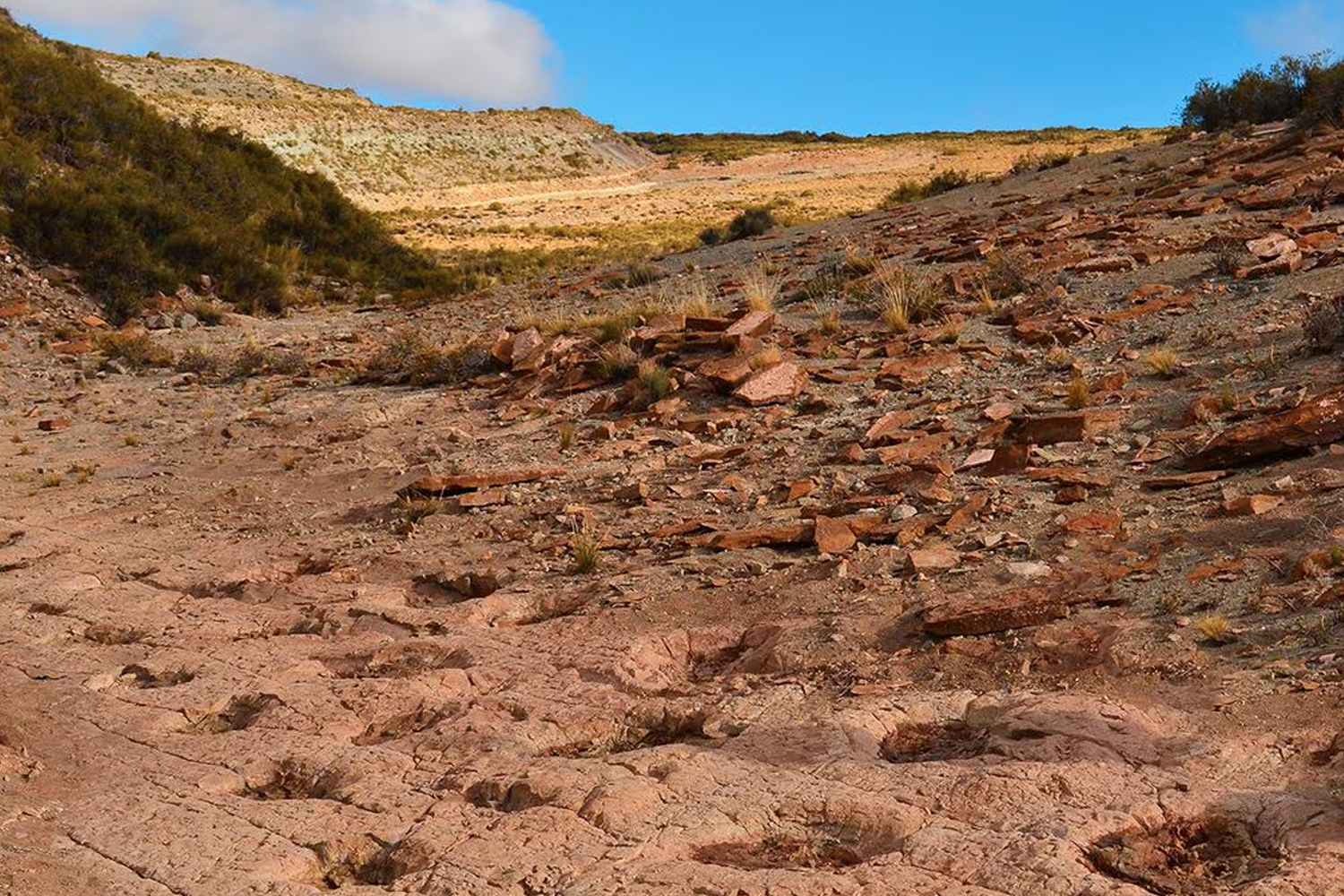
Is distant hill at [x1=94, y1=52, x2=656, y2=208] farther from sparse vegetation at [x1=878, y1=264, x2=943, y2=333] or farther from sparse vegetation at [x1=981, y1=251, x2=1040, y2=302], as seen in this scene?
sparse vegetation at [x1=981, y1=251, x2=1040, y2=302]

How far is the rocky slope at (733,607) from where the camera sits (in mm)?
4164

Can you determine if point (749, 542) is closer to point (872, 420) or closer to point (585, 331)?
point (872, 420)

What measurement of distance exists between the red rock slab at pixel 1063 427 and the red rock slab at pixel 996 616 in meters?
2.51

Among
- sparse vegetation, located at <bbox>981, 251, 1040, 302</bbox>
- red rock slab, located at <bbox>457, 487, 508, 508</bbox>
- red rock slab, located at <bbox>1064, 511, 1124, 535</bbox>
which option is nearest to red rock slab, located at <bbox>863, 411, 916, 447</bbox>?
red rock slab, located at <bbox>1064, 511, 1124, 535</bbox>

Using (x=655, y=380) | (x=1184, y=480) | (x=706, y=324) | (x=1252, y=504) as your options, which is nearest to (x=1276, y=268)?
(x=706, y=324)

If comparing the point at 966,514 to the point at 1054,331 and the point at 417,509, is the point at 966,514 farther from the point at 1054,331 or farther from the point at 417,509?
the point at 1054,331

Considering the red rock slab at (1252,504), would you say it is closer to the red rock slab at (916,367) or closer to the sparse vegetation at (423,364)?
the red rock slab at (916,367)

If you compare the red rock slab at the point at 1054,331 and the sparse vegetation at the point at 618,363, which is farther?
the sparse vegetation at the point at 618,363

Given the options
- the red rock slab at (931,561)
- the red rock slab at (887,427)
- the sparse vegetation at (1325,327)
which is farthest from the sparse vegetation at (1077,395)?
the red rock slab at (931,561)

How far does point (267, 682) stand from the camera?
5.89 m

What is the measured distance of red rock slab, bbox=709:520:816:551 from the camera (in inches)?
285

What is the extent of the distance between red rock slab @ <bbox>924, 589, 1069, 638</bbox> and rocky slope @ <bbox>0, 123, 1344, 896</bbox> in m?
0.02

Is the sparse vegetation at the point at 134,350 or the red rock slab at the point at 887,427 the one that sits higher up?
the sparse vegetation at the point at 134,350

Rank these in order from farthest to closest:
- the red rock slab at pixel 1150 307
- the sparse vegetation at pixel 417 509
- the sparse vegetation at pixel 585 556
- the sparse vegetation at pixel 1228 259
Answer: the sparse vegetation at pixel 1228 259, the red rock slab at pixel 1150 307, the sparse vegetation at pixel 417 509, the sparse vegetation at pixel 585 556
